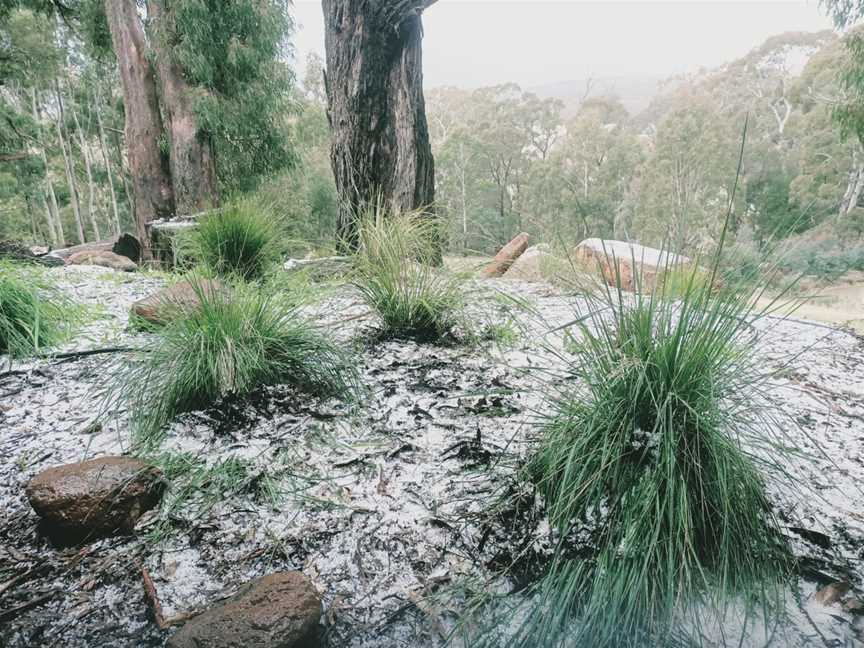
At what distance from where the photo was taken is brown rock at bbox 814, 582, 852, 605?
809 mm

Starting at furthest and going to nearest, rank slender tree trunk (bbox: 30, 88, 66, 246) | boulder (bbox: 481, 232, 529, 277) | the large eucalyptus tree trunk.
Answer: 1. slender tree trunk (bbox: 30, 88, 66, 246)
2. boulder (bbox: 481, 232, 529, 277)
3. the large eucalyptus tree trunk

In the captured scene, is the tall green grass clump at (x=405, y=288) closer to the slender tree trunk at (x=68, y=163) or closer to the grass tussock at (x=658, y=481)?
the grass tussock at (x=658, y=481)

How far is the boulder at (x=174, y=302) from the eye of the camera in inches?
59.0

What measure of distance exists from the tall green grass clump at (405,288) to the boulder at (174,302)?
0.56 meters

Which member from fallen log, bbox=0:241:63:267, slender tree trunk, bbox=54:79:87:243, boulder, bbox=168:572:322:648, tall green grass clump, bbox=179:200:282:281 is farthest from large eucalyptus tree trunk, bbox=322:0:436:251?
slender tree trunk, bbox=54:79:87:243

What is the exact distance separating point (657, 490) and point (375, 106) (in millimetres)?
2581

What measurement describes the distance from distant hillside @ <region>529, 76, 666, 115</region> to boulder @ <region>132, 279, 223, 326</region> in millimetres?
27844

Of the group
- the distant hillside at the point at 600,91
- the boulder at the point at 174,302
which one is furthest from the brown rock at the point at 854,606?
the distant hillside at the point at 600,91

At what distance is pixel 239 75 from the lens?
23.9 feet

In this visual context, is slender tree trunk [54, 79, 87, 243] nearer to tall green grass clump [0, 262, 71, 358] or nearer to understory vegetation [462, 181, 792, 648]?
tall green grass clump [0, 262, 71, 358]

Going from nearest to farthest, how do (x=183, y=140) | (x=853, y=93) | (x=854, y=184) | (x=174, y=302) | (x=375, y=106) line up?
(x=174, y=302)
(x=375, y=106)
(x=183, y=140)
(x=853, y=93)
(x=854, y=184)

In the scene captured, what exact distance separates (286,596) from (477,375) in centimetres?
99

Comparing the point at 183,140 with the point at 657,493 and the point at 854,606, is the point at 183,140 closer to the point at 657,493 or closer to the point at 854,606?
the point at 657,493

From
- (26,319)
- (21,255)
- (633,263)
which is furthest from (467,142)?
(633,263)
